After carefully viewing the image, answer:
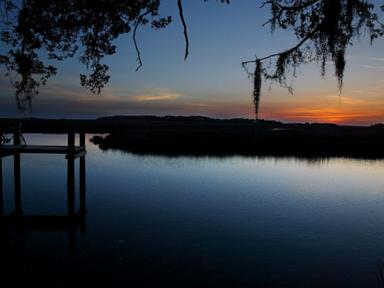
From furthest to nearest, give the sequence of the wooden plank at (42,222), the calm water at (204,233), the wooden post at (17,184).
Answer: the wooden post at (17,184) < the wooden plank at (42,222) < the calm water at (204,233)

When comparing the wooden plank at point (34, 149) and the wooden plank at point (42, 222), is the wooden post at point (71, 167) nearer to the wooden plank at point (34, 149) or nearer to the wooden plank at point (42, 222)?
the wooden plank at point (34, 149)

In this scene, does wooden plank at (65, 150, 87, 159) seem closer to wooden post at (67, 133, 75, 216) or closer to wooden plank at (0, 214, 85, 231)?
wooden post at (67, 133, 75, 216)

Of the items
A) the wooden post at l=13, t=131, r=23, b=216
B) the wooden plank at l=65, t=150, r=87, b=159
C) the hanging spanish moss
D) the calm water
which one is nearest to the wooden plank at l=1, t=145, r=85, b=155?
the wooden plank at l=65, t=150, r=87, b=159

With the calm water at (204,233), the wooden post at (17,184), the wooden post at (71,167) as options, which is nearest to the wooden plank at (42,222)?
the wooden post at (71,167)

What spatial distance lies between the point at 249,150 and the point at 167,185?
23.9 meters

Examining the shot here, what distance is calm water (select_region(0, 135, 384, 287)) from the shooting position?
32.8 ft

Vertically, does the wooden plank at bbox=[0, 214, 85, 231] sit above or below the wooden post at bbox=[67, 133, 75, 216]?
below

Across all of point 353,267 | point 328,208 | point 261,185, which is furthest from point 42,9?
point 261,185

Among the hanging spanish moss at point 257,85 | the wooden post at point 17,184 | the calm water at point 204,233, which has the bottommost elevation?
the calm water at point 204,233

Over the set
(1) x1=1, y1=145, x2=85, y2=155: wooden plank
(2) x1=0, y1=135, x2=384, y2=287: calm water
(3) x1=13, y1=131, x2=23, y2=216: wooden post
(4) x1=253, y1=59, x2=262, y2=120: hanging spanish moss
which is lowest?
(2) x1=0, y1=135, x2=384, y2=287: calm water

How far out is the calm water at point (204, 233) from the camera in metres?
9.98

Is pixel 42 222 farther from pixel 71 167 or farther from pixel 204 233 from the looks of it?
pixel 204 233

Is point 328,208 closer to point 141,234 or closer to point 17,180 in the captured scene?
point 141,234

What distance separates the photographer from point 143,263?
35.3 feet
